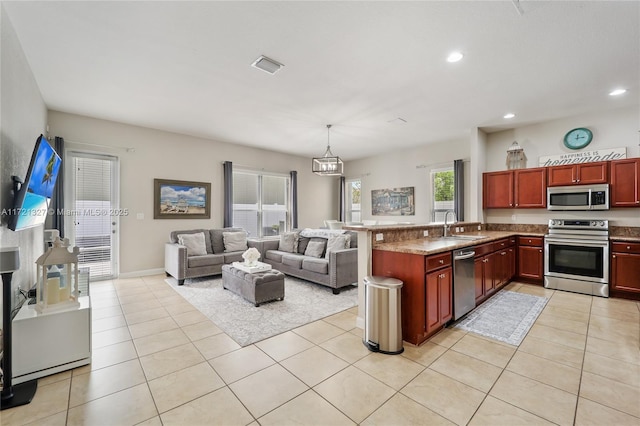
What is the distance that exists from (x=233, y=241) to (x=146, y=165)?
7.47 feet

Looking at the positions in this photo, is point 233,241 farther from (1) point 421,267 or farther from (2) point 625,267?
(2) point 625,267

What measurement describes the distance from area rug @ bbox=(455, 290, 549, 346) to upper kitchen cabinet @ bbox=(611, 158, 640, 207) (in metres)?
1.92

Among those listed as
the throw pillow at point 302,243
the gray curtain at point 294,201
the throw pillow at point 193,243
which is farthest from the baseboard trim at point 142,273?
the gray curtain at point 294,201

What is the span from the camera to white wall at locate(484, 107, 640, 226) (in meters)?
4.27

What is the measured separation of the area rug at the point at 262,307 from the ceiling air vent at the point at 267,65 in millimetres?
2923

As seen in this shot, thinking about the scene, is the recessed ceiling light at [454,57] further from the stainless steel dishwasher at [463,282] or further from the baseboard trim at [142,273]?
the baseboard trim at [142,273]

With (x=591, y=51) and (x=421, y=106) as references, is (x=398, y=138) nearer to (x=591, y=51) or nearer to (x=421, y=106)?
(x=421, y=106)

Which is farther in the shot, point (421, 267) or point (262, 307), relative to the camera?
point (262, 307)

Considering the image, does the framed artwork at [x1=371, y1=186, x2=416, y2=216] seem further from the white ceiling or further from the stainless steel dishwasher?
the stainless steel dishwasher

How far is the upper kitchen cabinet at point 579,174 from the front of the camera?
4273mm

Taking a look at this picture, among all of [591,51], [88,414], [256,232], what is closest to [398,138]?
[591,51]

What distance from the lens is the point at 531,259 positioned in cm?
478

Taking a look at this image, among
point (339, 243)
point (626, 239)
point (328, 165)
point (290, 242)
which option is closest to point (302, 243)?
point (290, 242)

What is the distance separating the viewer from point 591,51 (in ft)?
9.30
